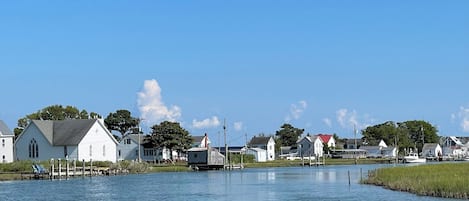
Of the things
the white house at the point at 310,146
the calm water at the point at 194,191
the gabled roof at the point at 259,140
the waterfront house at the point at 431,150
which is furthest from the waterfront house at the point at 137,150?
the waterfront house at the point at 431,150

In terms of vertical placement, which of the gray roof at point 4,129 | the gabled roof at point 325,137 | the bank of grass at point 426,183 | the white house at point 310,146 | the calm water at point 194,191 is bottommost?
the calm water at point 194,191

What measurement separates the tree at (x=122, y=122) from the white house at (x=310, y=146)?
133 ft

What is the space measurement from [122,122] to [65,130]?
174 feet

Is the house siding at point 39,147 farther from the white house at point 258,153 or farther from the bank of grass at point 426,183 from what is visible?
the white house at point 258,153

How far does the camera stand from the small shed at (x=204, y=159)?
357 ft

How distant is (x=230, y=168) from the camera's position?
366ft

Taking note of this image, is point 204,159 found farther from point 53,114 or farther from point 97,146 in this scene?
point 53,114

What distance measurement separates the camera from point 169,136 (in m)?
124

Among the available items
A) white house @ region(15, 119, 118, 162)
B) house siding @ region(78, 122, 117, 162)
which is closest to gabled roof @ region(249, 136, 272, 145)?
house siding @ region(78, 122, 117, 162)

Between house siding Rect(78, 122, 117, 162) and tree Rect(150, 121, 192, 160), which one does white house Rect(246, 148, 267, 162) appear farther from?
house siding Rect(78, 122, 117, 162)

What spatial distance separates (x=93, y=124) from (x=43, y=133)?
6501mm

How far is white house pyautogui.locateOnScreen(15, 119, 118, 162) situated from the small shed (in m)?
11.8

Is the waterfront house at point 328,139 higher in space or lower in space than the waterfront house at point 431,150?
higher

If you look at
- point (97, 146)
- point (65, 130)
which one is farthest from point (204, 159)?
point (65, 130)
